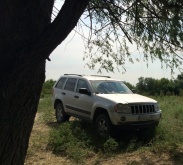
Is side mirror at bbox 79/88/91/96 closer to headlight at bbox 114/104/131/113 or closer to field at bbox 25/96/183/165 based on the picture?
field at bbox 25/96/183/165

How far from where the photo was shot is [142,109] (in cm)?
898

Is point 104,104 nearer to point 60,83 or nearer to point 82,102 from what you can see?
point 82,102

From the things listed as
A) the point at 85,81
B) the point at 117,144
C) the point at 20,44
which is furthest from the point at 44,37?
the point at 85,81

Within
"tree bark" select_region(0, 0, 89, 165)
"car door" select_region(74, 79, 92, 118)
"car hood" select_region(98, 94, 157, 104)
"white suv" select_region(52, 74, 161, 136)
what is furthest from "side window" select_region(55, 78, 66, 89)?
"tree bark" select_region(0, 0, 89, 165)

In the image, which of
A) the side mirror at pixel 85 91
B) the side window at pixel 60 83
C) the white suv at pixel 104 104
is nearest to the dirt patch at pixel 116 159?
the white suv at pixel 104 104

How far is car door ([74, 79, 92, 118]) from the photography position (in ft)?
32.0

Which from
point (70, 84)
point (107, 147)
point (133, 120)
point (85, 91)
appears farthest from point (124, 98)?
point (70, 84)

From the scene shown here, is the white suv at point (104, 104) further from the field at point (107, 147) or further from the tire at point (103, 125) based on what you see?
the field at point (107, 147)

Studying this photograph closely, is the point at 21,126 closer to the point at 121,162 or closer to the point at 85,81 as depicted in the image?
the point at 121,162

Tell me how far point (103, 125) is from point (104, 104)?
1.80ft

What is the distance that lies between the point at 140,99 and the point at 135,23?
5083 mm

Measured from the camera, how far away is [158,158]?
25.2 feet

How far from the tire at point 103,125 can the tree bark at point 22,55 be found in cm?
579

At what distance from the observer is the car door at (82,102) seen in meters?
9.74
